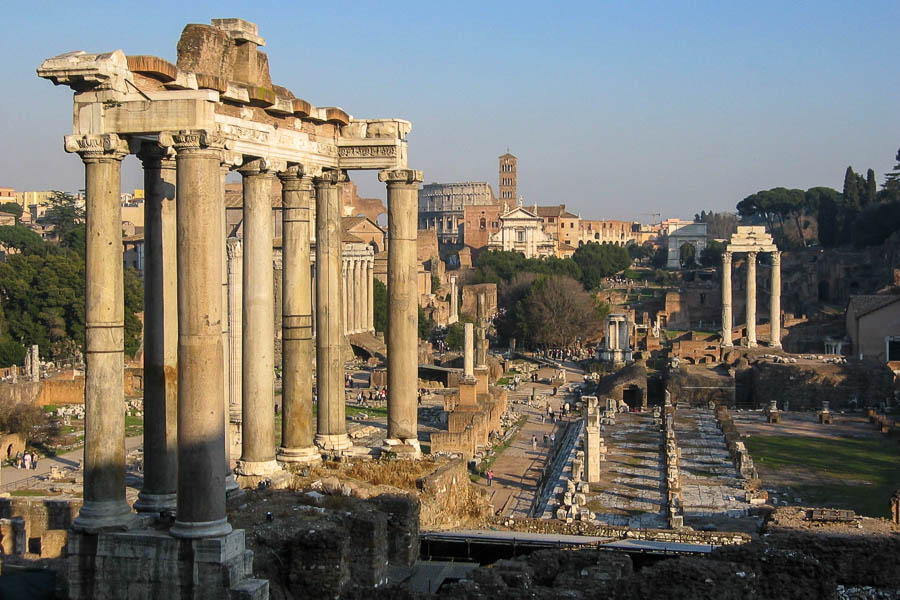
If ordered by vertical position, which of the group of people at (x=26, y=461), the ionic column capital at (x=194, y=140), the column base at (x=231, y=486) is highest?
the ionic column capital at (x=194, y=140)

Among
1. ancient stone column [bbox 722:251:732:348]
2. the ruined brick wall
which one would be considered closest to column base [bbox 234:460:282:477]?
the ruined brick wall

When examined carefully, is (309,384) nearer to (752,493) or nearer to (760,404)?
(752,493)

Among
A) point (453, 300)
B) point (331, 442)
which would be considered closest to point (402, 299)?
point (331, 442)

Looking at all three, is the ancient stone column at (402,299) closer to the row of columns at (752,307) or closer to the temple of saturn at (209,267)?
the temple of saturn at (209,267)

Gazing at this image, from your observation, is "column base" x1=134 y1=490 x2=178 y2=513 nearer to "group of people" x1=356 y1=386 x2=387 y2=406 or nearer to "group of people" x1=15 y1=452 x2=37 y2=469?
"group of people" x1=15 y1=452 x2=37 y2=469

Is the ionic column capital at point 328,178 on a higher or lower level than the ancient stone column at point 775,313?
higher

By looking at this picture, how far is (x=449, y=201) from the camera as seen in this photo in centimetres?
16862

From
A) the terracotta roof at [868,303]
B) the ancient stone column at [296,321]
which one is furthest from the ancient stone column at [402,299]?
the terracotta roof at [868,303]

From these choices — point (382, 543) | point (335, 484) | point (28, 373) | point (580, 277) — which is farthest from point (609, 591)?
point (580, 277)

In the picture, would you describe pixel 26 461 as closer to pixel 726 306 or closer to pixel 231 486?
pixel 231 486

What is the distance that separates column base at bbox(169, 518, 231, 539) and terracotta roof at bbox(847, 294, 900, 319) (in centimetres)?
5185

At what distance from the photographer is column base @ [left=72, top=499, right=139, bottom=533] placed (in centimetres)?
991

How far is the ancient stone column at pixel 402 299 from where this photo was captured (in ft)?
48.0

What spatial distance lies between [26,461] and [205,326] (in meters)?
22.0
